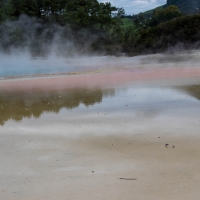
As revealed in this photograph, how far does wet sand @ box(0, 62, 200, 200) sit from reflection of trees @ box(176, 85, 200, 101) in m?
0.91

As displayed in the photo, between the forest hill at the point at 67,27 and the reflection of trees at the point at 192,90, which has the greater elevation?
the forest hill at the point at 67,27

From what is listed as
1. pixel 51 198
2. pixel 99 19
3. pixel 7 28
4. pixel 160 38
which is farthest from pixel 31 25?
pixel 51 198

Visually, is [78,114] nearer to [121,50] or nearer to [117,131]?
[117,131]

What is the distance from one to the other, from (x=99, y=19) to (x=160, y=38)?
12407 mm

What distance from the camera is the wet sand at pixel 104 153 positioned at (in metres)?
3.08

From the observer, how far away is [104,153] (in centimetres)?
404

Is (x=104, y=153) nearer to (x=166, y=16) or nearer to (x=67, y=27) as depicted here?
(x=67, y=27)

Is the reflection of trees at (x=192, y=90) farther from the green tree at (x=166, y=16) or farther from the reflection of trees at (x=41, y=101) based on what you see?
the green tree at (x=166, y=16)

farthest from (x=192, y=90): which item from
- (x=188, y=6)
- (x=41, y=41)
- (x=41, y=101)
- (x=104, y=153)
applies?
(x=188, y=6)

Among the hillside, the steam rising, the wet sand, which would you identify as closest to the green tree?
the steam rising

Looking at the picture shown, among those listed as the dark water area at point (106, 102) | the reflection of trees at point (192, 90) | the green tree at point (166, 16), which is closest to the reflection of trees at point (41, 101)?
the dark water area at point (106, 102)

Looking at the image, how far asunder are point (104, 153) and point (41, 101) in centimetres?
430

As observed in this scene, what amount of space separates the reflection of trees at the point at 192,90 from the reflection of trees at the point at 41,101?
68.2 inches

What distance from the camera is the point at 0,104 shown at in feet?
25.9
